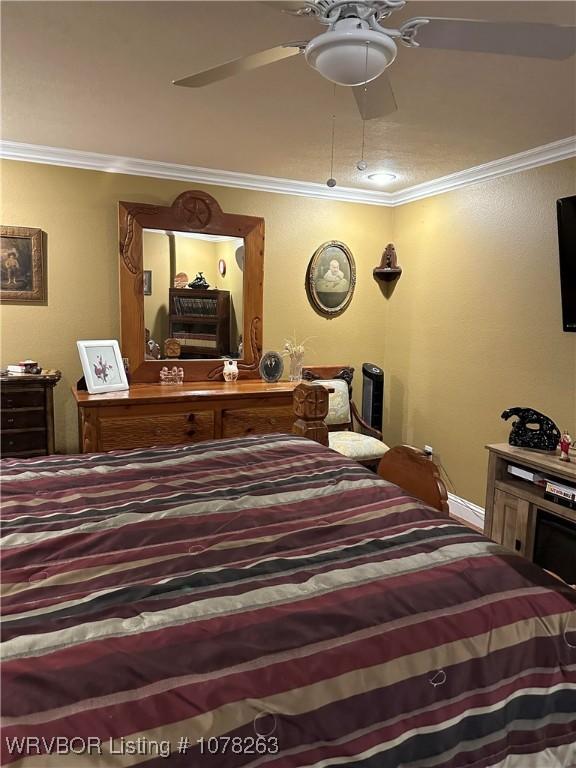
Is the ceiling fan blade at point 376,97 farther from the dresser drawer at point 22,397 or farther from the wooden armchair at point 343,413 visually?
the dresser drawer at point 22,397

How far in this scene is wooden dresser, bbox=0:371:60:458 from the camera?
3.24 meters

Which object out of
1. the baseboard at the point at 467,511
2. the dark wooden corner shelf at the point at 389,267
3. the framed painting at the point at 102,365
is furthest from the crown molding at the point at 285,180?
the baseboard at the point at 467,511

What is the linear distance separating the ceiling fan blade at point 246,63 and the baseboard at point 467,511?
10.3ft

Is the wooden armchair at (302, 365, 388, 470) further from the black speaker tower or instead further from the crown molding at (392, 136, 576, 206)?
the crown molding at (392, 136, 576, 206)

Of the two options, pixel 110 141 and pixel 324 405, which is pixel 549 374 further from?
pixel 110 141

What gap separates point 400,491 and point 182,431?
6.83 ft

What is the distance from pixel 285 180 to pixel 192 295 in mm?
1169

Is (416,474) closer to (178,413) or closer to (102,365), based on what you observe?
(178,413)

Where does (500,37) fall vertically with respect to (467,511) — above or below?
above

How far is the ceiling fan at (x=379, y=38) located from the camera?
1.37 m

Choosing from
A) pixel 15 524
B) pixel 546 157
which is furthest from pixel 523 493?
pixel 15 524

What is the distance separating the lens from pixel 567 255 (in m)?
2.96

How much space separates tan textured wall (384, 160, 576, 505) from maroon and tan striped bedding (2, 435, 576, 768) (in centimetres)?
215

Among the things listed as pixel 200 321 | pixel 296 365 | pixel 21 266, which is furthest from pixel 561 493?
pixel 21 266
